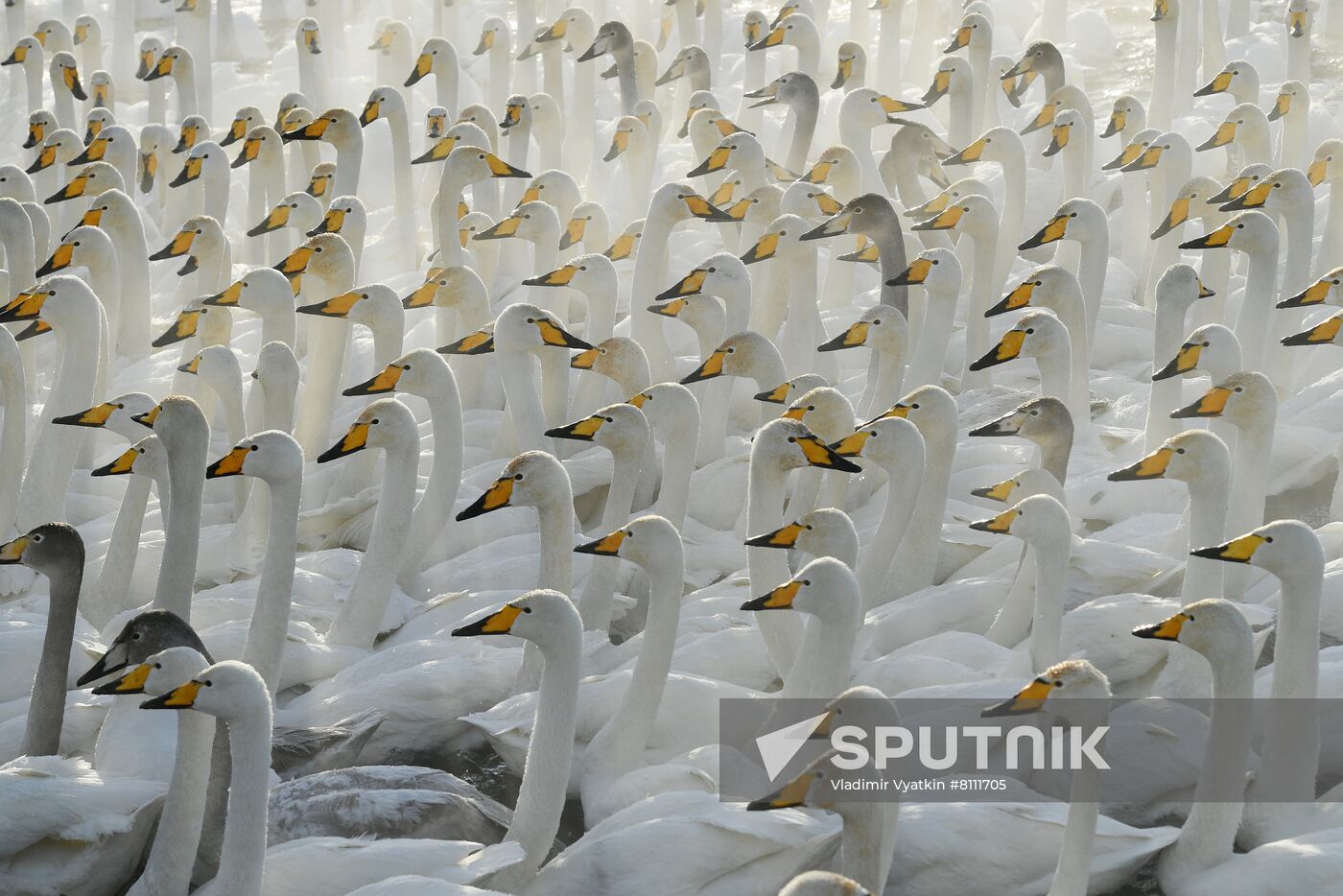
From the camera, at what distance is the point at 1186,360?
928cm

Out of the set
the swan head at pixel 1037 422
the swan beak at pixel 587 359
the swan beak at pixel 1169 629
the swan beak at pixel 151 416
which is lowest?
the swan beak at pixel 1169 629

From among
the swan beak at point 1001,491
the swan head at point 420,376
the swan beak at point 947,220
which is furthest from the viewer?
the swan beak at point 947,220

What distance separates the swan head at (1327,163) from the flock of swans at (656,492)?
1.70 feet

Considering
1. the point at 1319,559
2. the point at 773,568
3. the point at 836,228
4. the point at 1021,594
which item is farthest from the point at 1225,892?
the point at 836,228

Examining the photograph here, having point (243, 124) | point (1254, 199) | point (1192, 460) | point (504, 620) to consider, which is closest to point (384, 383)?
point (504, 620)

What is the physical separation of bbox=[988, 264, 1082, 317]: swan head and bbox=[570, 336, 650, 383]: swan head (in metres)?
2.08

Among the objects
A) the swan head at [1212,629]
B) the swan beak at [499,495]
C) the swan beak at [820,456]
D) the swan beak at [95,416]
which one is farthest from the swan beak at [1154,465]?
the swan beak at [95,416]

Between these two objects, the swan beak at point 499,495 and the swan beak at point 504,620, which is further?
the swan beak at point 499,495

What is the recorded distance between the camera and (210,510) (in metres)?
10.1

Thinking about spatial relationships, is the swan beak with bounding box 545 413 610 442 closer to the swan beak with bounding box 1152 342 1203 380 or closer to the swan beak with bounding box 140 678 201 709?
the swan beak with bounding box 140 678 201 709

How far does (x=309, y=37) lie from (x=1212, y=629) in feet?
38.5

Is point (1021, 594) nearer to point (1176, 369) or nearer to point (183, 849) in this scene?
point (1176, 369)

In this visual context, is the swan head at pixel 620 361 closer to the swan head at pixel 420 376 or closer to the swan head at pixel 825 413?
the swan head at pixel 420 376

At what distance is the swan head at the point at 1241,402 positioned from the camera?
27.4 feet
